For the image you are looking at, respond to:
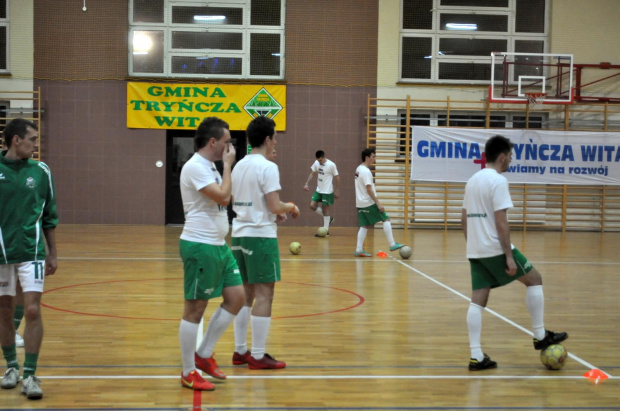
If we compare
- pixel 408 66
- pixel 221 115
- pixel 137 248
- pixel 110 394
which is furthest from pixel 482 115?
pixel 110 394

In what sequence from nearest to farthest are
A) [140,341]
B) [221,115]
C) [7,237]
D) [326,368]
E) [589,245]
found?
1. [7,237]
2. [326,368]
3. [140,341]
4. [589,245]
5. [221,115]

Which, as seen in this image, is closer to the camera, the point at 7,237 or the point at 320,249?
the point at 7,237

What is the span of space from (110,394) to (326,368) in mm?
1517

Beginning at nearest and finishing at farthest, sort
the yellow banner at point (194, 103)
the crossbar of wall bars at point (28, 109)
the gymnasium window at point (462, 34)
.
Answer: the crossbar of wall bars at point (28, 109) → the yellow banner at point (194, 103) → the gymnasium window at point (462, 34)

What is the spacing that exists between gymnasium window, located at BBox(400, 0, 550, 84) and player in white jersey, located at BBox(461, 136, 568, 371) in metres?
14.1

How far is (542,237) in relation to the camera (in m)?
17.1

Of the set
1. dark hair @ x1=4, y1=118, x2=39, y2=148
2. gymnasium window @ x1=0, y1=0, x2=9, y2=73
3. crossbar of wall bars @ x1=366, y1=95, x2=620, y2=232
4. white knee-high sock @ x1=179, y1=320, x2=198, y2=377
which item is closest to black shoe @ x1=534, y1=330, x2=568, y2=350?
white knee-high sock @ x1=179, y1=320, x2=198, y2=377

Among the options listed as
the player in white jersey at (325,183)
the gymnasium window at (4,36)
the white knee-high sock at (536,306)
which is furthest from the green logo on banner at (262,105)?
the white knee-high sock at (536,306)

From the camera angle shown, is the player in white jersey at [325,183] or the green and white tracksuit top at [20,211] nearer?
the green and white tracksuit top at [20,211]

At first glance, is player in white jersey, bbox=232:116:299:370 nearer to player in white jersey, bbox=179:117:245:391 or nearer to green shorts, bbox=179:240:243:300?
player in white jersey, bbox=179:117:245:391

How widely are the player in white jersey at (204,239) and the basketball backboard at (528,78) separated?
1418 cm

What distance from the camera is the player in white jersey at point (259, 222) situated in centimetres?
486

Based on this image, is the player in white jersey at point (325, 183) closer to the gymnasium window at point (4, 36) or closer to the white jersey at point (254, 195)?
the gymnasium window at point (4, 36)

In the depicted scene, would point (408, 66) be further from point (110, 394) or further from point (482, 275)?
point (110, 394)
